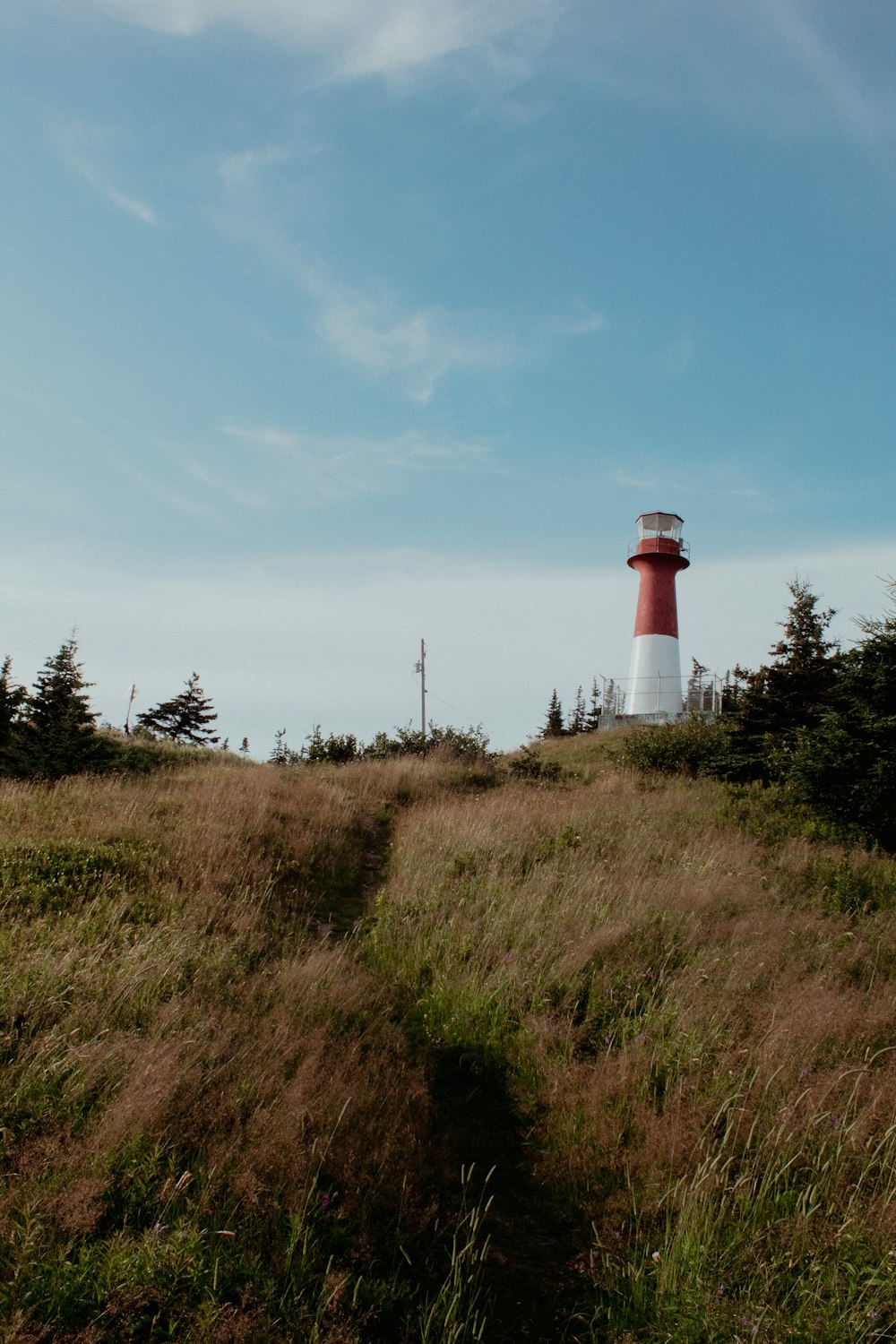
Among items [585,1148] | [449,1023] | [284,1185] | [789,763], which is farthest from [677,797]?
[284,1185]

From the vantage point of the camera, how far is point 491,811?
1305cm

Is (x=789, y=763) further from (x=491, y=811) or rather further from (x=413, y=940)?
(x=413, y=940)

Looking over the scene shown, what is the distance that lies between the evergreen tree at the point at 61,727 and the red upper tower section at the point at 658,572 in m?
25.0

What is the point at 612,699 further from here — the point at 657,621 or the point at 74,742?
the point at 74,742

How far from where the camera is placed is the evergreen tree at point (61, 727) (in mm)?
19969

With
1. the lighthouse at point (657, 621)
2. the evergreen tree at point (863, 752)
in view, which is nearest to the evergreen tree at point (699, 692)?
the lighthouse at point (657, 621)

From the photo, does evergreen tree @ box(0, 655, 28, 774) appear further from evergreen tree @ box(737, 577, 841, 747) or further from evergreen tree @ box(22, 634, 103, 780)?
evergreen tree @ box(737, 577, 841, 747)

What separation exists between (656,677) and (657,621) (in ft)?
9.91

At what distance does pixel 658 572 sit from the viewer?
36219 millimetres

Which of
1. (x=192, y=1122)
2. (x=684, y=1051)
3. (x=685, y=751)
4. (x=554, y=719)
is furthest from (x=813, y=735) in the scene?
(x=554, y=719)

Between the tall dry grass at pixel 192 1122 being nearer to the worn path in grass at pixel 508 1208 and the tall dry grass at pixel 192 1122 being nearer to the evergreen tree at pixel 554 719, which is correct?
the worn path in grass at pixel 508 1208

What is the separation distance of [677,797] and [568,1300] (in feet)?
43.4

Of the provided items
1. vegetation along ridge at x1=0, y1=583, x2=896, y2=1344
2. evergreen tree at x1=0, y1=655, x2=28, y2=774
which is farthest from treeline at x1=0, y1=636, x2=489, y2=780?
vegetation along ridge at x1=0, y1=583, x2=896, y2=1344

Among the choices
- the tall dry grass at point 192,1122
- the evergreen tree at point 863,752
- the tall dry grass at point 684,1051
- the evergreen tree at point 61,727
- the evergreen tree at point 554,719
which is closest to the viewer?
the tall dry grass at point 192,1122
